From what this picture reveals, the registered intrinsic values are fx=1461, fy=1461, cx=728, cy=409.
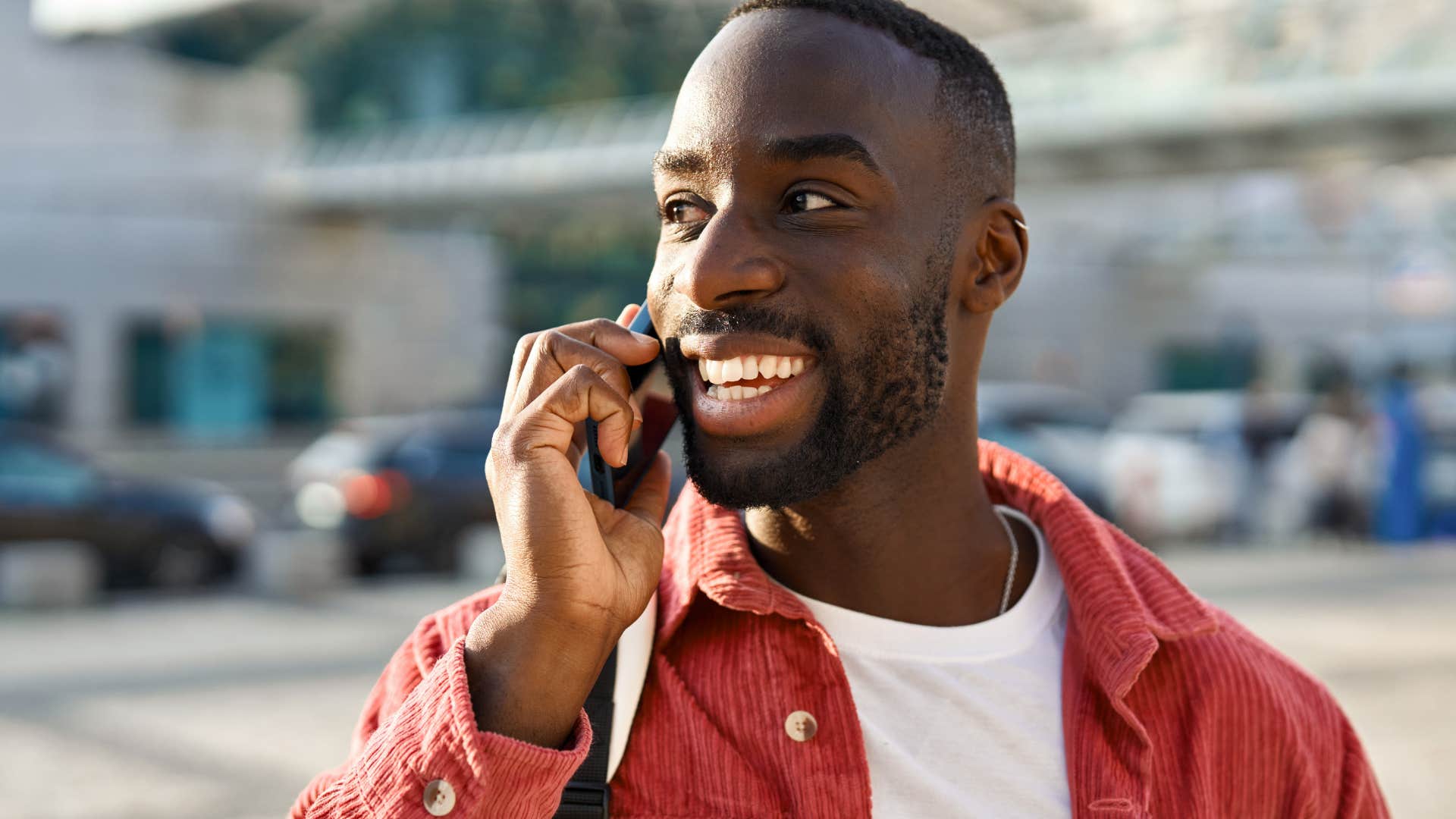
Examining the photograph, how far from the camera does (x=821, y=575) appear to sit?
85.2 inches

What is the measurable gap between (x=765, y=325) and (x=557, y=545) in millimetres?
415

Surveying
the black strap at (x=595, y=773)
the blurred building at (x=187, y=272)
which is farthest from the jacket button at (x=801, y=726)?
the blurred building at (x=187, y=272)

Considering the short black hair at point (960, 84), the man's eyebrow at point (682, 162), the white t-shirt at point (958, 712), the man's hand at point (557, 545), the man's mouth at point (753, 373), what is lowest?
the white t-shirt at point (958, 712)

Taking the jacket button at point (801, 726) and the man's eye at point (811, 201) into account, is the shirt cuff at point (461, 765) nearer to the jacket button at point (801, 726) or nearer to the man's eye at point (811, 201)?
the jacket button at point (801, 726)

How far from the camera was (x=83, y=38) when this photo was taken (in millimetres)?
27078

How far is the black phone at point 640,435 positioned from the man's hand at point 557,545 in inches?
1.1

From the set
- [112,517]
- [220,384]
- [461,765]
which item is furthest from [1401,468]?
[220,384]

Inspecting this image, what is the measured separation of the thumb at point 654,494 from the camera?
2.06 meters

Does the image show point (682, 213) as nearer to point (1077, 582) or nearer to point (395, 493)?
point (1077, 582)

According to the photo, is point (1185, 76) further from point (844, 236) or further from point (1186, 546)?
point (844, 236)

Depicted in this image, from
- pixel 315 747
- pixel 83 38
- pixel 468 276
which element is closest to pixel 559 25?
pixel 468 276

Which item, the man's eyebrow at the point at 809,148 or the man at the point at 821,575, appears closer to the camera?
the man at the point at 821,575

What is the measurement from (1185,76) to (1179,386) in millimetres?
25823

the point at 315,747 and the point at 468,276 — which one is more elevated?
the point at 468,276
